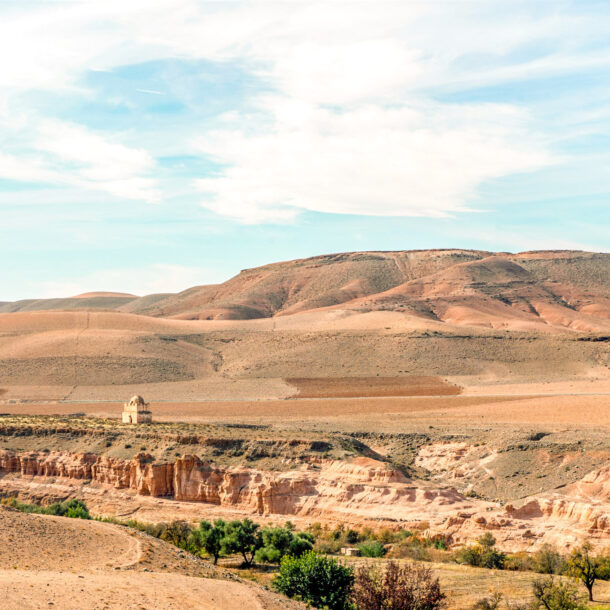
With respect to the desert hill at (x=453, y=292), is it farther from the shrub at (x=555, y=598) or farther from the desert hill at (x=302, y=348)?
the shrub at (x=555, y=598)

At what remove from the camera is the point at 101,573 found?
18484 mm

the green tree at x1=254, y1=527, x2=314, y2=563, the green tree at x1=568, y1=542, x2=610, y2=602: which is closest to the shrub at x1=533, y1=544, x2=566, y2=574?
the green tree at x1=568, y1=542, x2=610, y2=602

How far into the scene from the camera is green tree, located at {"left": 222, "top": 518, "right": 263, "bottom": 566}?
28.1m

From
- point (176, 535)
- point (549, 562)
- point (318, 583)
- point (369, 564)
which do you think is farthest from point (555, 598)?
point (176, 535)

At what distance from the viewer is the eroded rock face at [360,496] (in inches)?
1158

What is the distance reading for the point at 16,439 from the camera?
43812 mm

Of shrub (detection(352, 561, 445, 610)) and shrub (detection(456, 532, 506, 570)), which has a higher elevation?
shrub (detection(352, 561, 445, 610))

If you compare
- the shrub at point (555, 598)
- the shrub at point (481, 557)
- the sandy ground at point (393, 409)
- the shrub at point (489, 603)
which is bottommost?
the shrub at point (481, 557)

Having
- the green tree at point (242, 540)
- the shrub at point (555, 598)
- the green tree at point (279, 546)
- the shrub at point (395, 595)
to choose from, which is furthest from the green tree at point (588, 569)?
the green tree at point (242, 540)

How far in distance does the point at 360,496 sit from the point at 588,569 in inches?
464

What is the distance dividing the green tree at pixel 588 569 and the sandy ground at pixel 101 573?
8904 millimetres

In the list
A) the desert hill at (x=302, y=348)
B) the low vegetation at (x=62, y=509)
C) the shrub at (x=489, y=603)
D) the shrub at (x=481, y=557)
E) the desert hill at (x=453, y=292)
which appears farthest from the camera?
the desert hill at (x=453, y=292)

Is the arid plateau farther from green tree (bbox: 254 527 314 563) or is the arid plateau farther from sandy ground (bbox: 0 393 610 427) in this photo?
green tree (bbox: 254 527 314 563)

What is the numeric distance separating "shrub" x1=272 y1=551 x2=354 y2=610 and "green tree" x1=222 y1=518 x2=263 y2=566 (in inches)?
247
